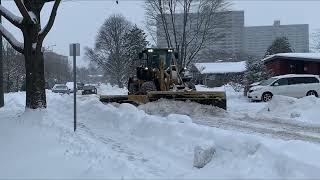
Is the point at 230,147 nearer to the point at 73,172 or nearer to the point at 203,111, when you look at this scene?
the point at 73,172

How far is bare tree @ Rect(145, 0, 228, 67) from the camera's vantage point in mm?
49438

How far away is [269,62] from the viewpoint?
50.7m

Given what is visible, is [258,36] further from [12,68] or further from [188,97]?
[188,97]

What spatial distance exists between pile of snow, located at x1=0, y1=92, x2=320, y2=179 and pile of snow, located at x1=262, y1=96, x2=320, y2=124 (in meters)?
6.77

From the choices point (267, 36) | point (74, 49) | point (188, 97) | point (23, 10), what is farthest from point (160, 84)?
point (267, 36)

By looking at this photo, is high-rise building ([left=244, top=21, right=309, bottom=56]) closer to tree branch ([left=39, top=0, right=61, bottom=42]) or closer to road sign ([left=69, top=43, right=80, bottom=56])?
tree branch ([left=39, top=0, right=61, bottom=42])

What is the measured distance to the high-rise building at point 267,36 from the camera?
14100cm

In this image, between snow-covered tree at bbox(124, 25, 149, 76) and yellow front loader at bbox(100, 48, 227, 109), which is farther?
snow-covered tree at bbox(124, 25, 149, 76)

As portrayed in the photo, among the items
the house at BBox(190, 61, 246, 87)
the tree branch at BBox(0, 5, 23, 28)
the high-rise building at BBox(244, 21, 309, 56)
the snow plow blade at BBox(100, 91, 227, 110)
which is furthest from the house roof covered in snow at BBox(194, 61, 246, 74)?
the tree branch at BBox(0, 5, 23, 28)

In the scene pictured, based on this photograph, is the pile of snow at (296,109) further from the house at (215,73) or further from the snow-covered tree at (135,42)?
the snow-covered tree at (135,42)

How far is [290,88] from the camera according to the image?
3128 centimetres

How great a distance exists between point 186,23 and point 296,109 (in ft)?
99.5

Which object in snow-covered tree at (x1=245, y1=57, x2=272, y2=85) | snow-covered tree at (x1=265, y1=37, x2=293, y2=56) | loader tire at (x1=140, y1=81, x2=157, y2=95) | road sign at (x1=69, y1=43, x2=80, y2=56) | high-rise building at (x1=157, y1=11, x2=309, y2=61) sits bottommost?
loader tire at (x1=140, y1=81, x2=157, y2=95)

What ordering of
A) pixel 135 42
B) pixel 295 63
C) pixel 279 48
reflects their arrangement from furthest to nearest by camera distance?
pixel 279 48 → pixel 135 42 → pixel 295 63
